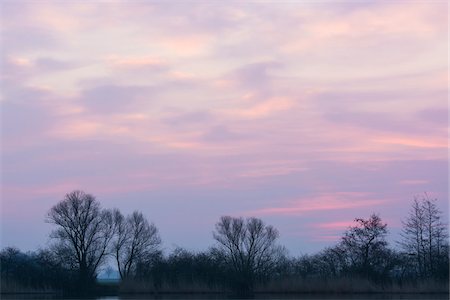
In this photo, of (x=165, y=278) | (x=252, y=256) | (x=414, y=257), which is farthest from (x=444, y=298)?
(x=252, y=256)

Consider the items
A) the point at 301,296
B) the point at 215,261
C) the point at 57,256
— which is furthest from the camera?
the point at 57,256

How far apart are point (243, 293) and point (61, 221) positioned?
1980 centimetres

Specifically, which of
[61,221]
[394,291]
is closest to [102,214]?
[61,221]

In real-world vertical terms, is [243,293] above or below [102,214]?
below

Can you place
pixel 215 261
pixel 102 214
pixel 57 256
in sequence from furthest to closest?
pixel 102 214 < pixel 57 256 < pixel 215 261

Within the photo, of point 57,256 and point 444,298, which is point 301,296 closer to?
point 444,298

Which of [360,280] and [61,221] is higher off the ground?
[61,221]

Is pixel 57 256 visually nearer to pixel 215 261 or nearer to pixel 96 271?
pixel 96 271

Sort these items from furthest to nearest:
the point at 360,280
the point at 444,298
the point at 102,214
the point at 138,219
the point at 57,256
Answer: the point at 138,219 < the point at 102,214 < the point at 57,256 < the point at 360,280 < the point at 444,298

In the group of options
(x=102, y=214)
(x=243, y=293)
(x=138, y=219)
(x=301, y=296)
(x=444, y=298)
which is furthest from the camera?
(x=138, y=219)

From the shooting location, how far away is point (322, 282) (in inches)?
1692

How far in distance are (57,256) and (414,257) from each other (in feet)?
87.6

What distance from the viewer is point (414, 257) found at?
48.1 meters

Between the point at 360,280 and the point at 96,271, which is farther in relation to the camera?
the point at 96,271
